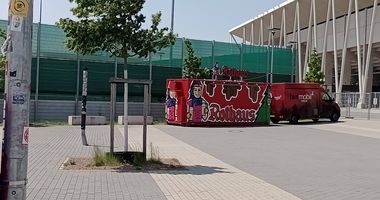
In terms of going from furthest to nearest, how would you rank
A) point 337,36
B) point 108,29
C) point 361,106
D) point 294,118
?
point 337,36, point 361,106, point 294,118, point 108,29

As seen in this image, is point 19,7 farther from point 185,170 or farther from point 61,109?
point 61,109

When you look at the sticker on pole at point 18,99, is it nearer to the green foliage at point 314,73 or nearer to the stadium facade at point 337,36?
the stadium facade at point 337,36

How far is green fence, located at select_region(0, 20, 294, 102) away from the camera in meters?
34.5

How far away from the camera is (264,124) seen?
31328 millimetres

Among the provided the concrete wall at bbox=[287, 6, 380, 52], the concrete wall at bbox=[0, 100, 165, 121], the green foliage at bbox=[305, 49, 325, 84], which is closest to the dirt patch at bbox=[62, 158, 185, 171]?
the concrete wall at bbox=[0, 100, 165, 121]

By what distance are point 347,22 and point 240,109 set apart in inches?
1291

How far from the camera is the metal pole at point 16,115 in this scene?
4250mm

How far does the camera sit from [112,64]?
3694cm

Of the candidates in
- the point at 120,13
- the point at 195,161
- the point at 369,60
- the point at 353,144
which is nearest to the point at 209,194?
the point at 195,161

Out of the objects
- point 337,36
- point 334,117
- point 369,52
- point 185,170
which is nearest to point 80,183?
point 185,170

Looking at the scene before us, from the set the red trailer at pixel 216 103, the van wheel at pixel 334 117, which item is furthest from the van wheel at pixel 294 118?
the van wheel at pixel 334 117

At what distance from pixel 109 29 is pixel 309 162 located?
5.93m

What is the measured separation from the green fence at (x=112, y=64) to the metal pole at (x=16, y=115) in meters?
26.7

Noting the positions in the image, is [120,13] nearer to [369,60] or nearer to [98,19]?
[98,19]
